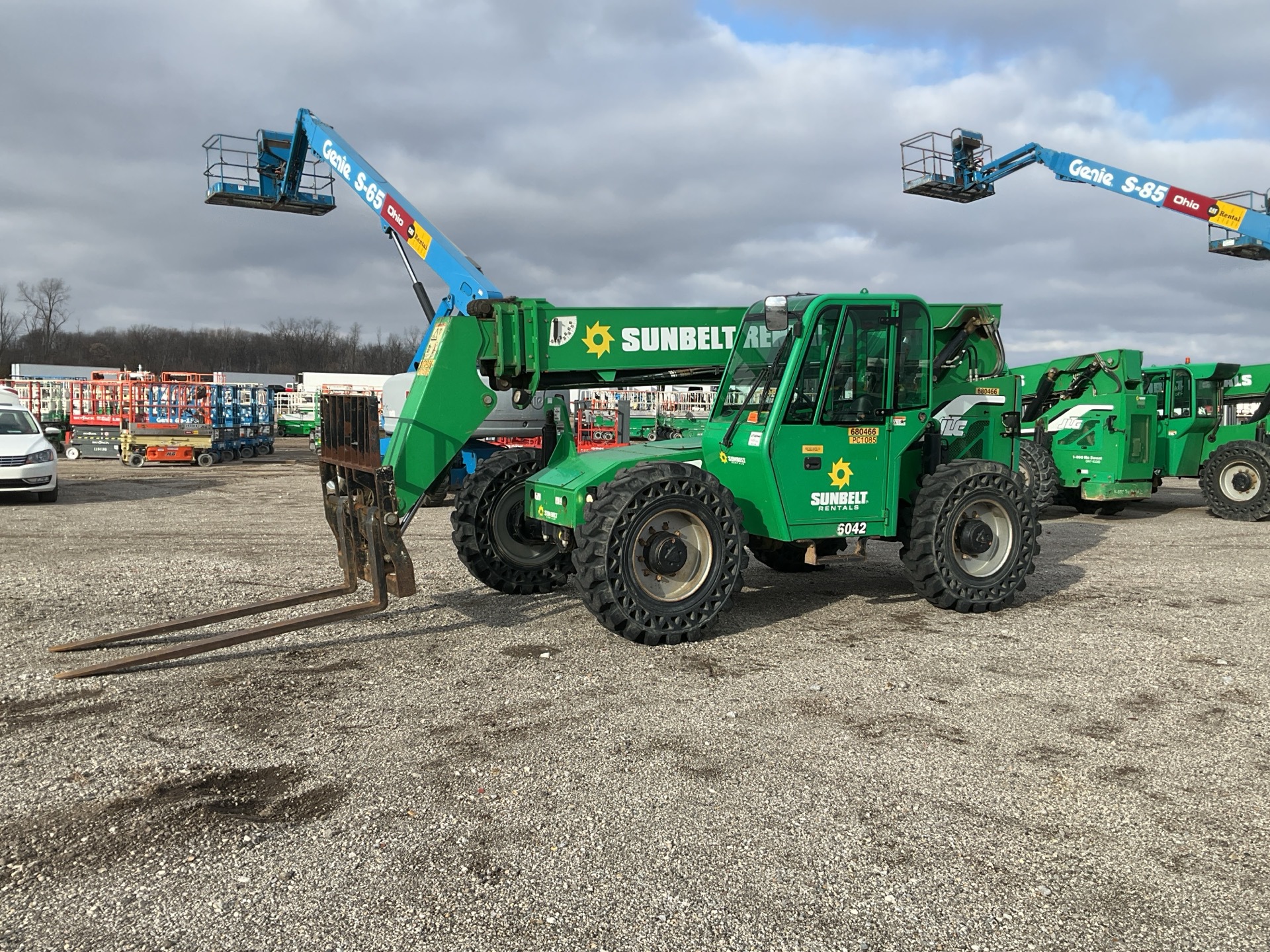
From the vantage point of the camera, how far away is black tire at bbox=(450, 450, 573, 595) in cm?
810

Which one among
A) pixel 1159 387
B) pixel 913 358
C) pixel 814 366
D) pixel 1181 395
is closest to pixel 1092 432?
pixel 1159 387

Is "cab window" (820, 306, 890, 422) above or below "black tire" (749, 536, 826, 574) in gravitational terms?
above

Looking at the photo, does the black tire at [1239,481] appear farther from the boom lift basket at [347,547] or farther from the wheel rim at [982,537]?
the boom lift basket at [347,547]

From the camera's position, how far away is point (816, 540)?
745 centimetres

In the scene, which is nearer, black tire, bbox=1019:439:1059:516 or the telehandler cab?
the telehandler cab

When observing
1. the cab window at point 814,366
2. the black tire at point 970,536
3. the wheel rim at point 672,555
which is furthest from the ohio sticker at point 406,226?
the black tire at point 970,536

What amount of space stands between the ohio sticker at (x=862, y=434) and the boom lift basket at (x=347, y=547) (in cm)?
361

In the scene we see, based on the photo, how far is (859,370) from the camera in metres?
7.18

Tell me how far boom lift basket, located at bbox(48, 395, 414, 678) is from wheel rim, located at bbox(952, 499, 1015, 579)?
15.1 feet

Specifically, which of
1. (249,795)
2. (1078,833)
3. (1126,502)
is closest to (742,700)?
(1078,833)

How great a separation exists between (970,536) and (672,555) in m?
2.79

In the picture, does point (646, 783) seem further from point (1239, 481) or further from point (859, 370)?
point (1239, 481)

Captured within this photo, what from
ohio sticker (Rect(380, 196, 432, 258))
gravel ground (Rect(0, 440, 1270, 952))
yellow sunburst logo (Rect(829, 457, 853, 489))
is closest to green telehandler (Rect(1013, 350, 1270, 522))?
gravel ground (Rect(0, 440, 1270, 952))

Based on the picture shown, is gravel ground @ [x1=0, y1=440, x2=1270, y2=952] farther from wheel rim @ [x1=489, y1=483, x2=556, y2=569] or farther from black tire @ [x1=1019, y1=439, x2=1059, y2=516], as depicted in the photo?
black tire @ [x1=1019, y1=439, x2=1059, y2=516]
